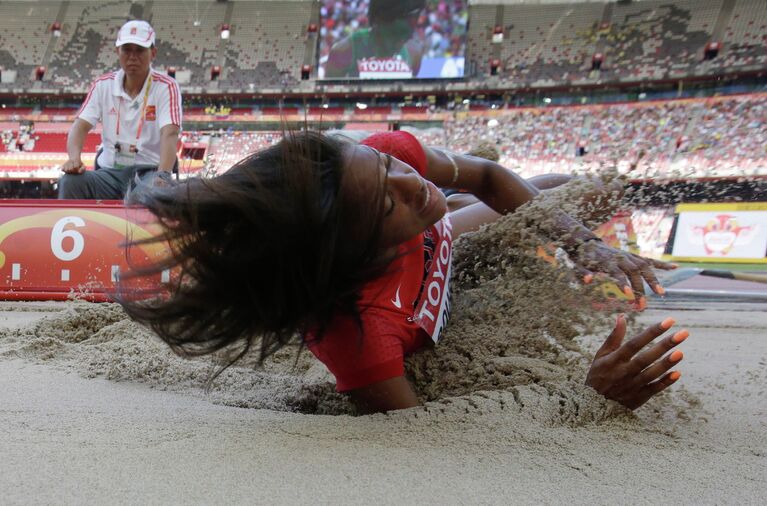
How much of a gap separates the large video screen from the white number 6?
20.2 metres

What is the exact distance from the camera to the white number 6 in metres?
4.05

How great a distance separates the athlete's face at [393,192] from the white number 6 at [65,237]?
3.54m

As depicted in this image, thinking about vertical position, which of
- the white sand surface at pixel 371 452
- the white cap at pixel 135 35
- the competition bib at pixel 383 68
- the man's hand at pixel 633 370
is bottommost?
the white sand surface at pixel 371 452

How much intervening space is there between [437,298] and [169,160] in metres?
2.77

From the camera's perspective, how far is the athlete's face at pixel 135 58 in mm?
3791

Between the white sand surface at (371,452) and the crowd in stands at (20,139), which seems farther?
the crowd in stands at (20,139)

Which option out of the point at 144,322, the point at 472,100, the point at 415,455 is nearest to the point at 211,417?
the point at 144,322

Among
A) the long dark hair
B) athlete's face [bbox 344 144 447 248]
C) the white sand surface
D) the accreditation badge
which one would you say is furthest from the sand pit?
the accreditation badge

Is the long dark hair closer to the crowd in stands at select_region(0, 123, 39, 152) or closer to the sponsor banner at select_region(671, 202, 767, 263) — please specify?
the sponsor banner at select_region(671, 202, 767, 263)

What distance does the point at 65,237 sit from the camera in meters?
4.07

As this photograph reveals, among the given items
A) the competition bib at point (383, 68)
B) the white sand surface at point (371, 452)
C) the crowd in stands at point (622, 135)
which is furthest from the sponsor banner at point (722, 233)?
the competition bib at point (383, 68)

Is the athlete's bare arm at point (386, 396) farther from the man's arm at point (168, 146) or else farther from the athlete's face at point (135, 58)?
the athlete's face at point (135, 58)

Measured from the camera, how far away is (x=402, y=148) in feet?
5.52

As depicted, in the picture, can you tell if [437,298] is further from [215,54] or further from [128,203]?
[215,54]
